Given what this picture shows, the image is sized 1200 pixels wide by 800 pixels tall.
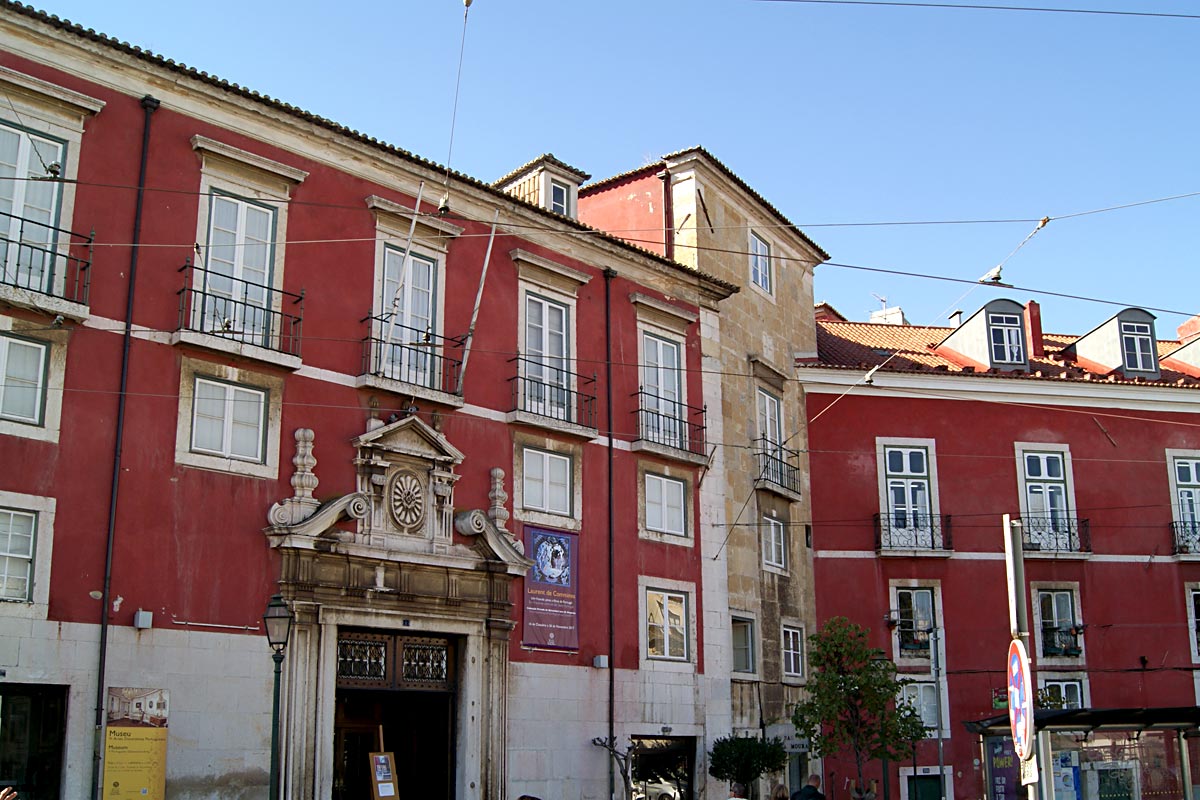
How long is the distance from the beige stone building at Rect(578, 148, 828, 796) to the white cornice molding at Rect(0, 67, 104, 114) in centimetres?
1286

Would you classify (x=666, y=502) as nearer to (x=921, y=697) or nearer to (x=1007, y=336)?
(x=921, y=697)

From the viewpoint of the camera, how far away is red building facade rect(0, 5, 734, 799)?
652 inches

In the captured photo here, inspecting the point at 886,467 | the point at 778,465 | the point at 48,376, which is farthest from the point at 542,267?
the point at 886,467

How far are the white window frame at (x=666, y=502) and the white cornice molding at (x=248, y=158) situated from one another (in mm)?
8474

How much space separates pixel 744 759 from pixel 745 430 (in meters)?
6.87

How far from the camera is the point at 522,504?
22.0m

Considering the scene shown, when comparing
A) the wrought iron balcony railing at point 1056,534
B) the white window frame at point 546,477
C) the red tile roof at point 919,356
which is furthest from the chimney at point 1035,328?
the white window frame at point 546,477

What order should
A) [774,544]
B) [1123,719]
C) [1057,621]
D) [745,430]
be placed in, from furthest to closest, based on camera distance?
[1057,621], [774,544], [745,430], [1123,719]

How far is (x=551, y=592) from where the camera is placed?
2206 cm

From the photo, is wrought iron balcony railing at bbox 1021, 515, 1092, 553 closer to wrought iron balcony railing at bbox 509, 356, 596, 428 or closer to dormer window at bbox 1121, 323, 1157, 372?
dormer window at bbox 1121, 323, 1157, 372

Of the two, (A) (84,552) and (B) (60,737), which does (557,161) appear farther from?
(B) (60,737)

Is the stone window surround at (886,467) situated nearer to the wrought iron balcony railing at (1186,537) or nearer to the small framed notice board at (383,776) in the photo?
the wrought iron balcony railing at (1186,537)

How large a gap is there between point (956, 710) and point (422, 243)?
15.5 metres

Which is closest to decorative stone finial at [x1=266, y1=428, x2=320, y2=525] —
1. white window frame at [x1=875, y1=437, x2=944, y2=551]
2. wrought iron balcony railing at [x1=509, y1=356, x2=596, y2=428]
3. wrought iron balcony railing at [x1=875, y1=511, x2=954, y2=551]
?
wrought iron balcony railing at [x1=509, y1=356, x2=596, y2=428]
